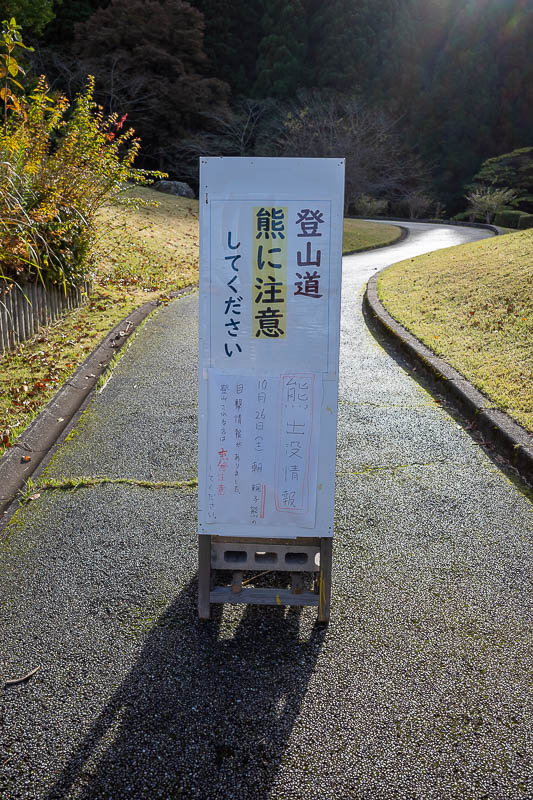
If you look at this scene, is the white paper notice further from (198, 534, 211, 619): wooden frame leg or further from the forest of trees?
the forest of trees

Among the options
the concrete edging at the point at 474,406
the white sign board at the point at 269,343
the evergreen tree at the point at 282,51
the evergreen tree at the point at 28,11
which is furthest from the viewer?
the evergreen tree at the point at 282,51

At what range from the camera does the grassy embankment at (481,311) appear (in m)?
5.39

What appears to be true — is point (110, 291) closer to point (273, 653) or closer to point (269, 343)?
point (269, 343)

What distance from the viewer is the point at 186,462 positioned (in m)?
4.15

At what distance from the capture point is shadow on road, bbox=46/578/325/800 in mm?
1932

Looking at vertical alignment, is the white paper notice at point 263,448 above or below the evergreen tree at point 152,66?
below

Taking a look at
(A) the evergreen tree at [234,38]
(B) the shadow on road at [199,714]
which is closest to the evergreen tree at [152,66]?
(A) the evergreen tree at [234,38]

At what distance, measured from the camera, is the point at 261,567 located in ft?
8.71

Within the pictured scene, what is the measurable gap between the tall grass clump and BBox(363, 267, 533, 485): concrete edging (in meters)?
3.96

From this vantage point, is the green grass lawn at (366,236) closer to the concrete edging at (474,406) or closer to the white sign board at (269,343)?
the concrete edging at (474,406)

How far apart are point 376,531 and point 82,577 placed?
1.60 meters

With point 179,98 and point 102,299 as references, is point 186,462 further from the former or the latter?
point 179,98

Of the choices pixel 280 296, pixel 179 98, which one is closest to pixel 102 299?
pixel 280 296

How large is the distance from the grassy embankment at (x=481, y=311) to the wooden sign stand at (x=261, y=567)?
2.50m
